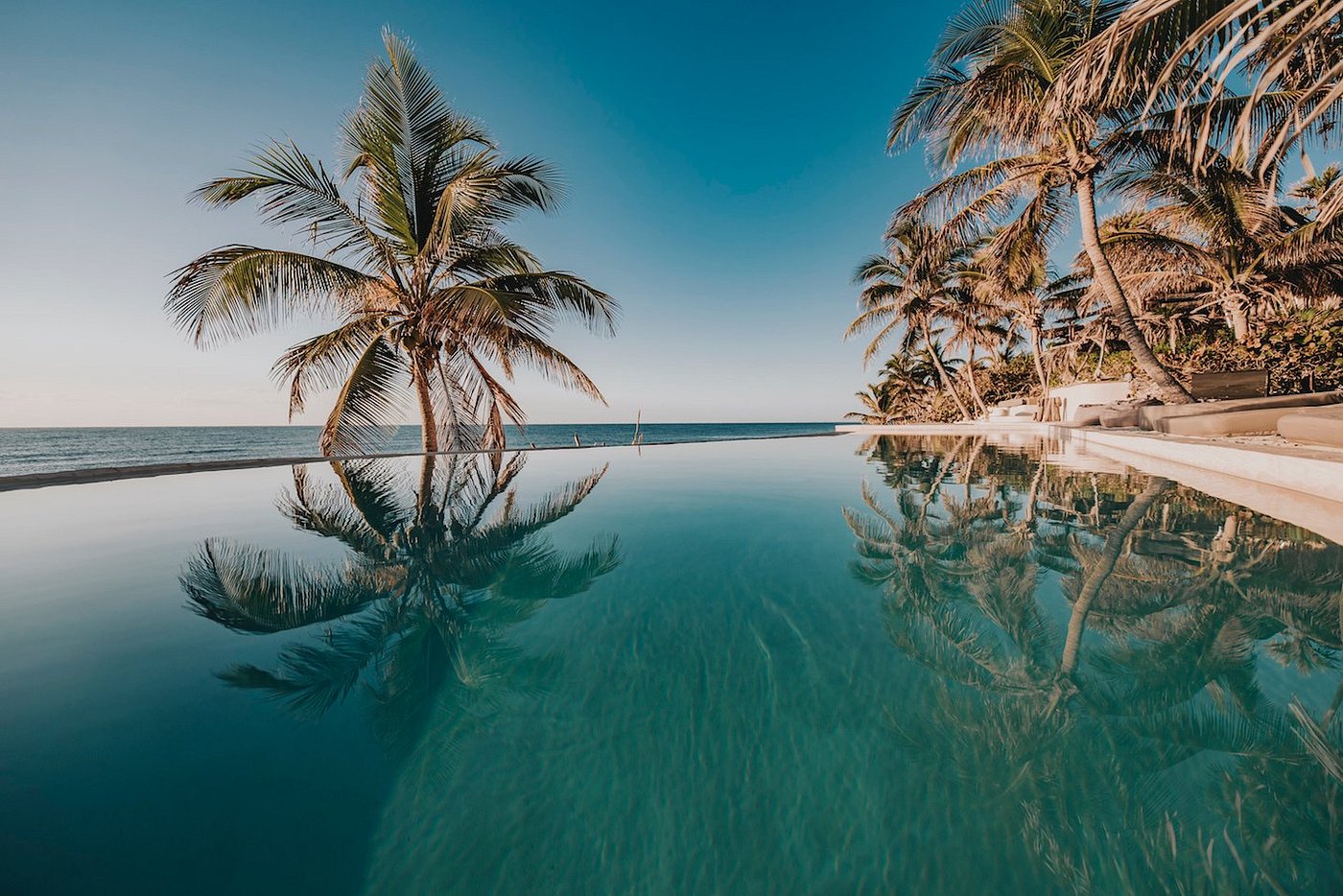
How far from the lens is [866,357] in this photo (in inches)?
797

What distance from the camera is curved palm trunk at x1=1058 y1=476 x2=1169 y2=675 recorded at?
1848 millimetres

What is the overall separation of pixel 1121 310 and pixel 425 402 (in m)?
11.9

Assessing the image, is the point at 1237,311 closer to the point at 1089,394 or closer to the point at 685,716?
the point at 1089,394

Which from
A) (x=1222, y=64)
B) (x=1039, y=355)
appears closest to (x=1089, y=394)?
(x=1039, y=355)

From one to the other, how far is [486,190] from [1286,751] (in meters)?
7.80

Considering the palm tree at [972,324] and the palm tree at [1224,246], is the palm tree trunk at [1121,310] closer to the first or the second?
the palm tree at [1224,246]

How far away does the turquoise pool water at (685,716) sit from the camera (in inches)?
41.5

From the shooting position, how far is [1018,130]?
8.07 m

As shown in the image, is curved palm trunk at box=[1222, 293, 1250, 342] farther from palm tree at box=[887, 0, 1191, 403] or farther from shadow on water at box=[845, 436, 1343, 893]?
shadow on water at box=[845, 436, 1343, 893]

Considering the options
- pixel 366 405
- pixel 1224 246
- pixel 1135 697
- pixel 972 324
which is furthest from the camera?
pixel 972 324

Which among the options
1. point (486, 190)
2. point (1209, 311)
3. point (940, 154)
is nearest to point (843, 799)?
point (486, 190)

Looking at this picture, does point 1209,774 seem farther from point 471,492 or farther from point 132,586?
point 471,492

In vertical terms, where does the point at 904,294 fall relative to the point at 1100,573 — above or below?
above

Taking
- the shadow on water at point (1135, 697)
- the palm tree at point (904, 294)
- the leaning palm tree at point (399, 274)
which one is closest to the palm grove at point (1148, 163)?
the palm tree at point (904, 294)
